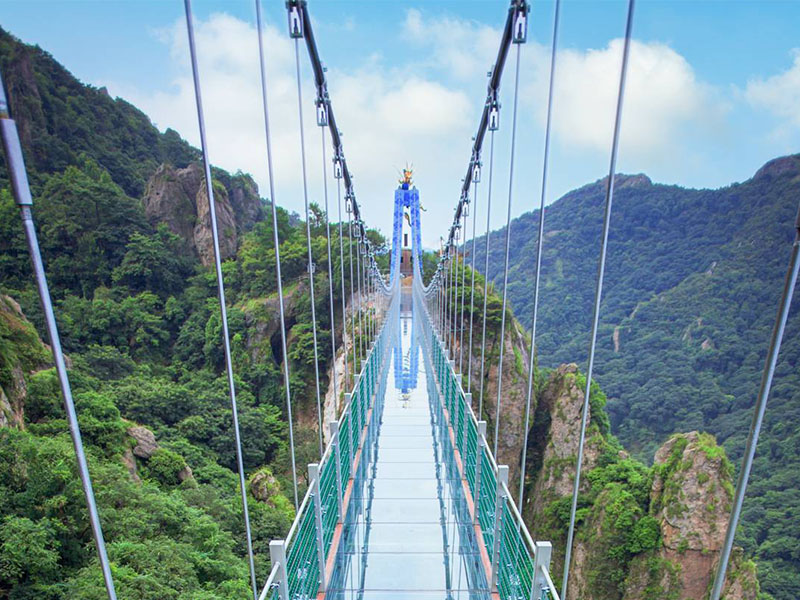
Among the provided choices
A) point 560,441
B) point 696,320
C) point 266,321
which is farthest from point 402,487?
point 696,320

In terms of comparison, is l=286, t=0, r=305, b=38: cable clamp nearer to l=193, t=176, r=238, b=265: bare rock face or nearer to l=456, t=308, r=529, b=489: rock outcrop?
Answer: l=456, t=308, r=529, b=489: rock outcrop

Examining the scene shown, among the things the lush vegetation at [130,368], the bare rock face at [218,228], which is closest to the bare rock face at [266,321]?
the lush vegetation at [130,368]

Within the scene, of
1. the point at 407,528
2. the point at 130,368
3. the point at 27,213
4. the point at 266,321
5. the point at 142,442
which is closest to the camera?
the point at 27,213

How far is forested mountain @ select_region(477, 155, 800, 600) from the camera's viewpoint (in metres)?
8.59

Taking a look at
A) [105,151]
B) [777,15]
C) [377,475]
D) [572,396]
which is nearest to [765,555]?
[572,396]

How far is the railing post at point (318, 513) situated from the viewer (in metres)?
1.86

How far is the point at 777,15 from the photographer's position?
2471mm

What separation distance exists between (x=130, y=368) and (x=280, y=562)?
11.7 m

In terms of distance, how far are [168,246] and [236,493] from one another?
10.0 meters

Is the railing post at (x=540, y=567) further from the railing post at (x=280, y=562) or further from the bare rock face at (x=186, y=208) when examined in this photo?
the bare rock face at (x=186, y=208)

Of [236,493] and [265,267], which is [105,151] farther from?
[236,493]

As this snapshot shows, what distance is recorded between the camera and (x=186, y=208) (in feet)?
55.2

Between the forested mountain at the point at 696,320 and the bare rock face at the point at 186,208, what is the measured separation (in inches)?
Answer: 450

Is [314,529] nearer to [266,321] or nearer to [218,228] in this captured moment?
[266,321]
